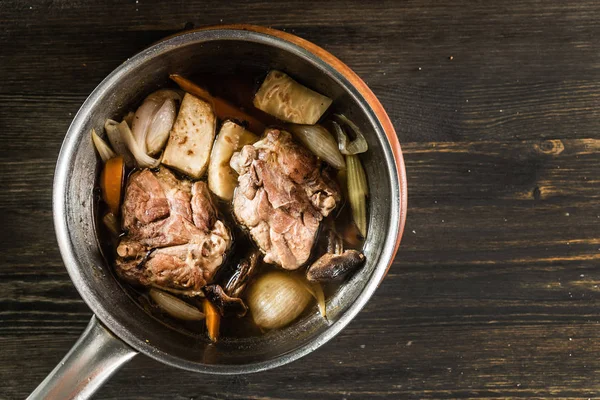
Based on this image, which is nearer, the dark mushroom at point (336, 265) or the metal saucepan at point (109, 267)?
the metal saucepan at point (109, 267)

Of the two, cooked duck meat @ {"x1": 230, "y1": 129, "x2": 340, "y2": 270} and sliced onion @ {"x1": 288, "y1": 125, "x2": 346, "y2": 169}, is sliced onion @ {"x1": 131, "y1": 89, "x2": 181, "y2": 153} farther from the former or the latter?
sliced onion @ {"x1": 288, "y1": 125, "x2": 346, "y2": 169}

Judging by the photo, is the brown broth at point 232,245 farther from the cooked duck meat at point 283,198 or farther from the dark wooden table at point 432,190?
the dark wooden table at point 432,190

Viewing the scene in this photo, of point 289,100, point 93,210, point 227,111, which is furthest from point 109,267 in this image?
point 289,100

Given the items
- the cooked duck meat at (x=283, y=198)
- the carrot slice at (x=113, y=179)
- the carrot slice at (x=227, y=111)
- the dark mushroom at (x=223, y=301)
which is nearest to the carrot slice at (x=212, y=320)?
the dark mushroom at (x=223, y=301)

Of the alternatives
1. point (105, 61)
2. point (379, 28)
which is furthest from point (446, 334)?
point (105, 61)

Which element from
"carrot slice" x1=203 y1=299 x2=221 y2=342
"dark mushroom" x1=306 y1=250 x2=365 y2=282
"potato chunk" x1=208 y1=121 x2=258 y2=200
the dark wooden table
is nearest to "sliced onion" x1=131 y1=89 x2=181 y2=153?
"potato chunk" x1=208 y1=121 x2=258 y2=200

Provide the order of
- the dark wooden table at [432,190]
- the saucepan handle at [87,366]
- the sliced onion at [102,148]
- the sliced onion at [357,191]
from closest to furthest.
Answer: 1. the saucepan handle at [87,366]
2. the sliced onion at [102,148]
3. the sliced onion at [357,191]
4. the dark wooden table at [432,190]

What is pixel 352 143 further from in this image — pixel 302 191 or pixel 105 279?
pixel 105 279
